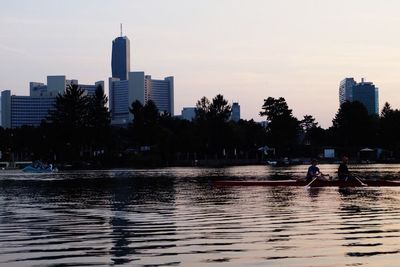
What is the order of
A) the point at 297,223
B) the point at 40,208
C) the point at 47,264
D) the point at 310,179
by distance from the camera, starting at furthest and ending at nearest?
the point at 310,179 < the point at 40,208 < the point at 297,223 < the point at 47,264

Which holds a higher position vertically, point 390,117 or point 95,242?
point 390,117

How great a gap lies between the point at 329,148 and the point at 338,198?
142m

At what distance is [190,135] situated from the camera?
509ft

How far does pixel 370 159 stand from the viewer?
161250 millimetres

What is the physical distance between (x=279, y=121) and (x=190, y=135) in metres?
24.3

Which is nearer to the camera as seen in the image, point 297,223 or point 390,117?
point 297,223

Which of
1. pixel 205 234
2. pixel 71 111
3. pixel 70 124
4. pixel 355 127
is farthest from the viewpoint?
pixel 355 127

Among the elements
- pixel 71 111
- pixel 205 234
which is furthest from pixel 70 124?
pixel 205 234

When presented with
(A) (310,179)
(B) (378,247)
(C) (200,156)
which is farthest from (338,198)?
(C) (200,156)

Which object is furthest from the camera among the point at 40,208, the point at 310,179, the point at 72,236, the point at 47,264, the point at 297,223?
the point at 310,179

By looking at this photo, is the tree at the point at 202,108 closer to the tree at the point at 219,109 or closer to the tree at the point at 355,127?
the tree at the point at 219,109

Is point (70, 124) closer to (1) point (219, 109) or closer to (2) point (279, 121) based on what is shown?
(1) point (219, 109)

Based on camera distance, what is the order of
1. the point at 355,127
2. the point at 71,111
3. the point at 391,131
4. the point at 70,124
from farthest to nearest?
the point at 355,127 < the point at 391,131 < the point at 71,111 < the point at 70,124

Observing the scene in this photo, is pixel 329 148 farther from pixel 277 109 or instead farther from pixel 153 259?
pixel 153 259
